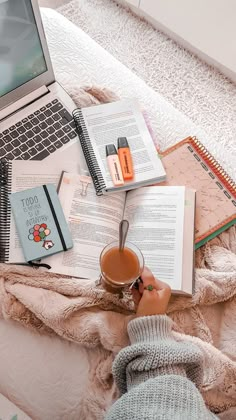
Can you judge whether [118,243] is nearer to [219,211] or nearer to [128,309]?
[128,309]

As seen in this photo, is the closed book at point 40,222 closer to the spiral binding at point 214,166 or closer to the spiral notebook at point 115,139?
the spiral notebook at point 115,139

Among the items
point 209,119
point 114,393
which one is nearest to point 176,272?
point 114,393

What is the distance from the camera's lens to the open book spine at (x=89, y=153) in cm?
106

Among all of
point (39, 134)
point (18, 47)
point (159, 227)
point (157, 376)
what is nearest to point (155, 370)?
point (157, 376)

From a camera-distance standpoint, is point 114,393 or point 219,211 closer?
point 114,393

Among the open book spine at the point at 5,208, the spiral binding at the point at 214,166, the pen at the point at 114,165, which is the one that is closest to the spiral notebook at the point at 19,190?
the open book spine at the point at 5,208

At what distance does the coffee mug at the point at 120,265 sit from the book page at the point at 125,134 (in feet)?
0.67

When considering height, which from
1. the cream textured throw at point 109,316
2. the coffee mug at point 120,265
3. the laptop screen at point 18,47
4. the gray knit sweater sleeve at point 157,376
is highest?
the laptop screen at point 18,47

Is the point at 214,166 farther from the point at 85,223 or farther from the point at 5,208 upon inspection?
the point at 5,208

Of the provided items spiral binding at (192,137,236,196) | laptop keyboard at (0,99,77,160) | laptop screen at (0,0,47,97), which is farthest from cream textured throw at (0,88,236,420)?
laptop screen at (0,0,47,97)

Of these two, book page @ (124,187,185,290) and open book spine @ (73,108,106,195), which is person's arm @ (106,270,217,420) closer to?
book page @ (124,187,185,290)

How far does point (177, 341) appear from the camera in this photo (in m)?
0.90

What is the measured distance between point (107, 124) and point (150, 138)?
4.5 inches

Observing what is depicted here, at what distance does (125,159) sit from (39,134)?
8.8 inches
